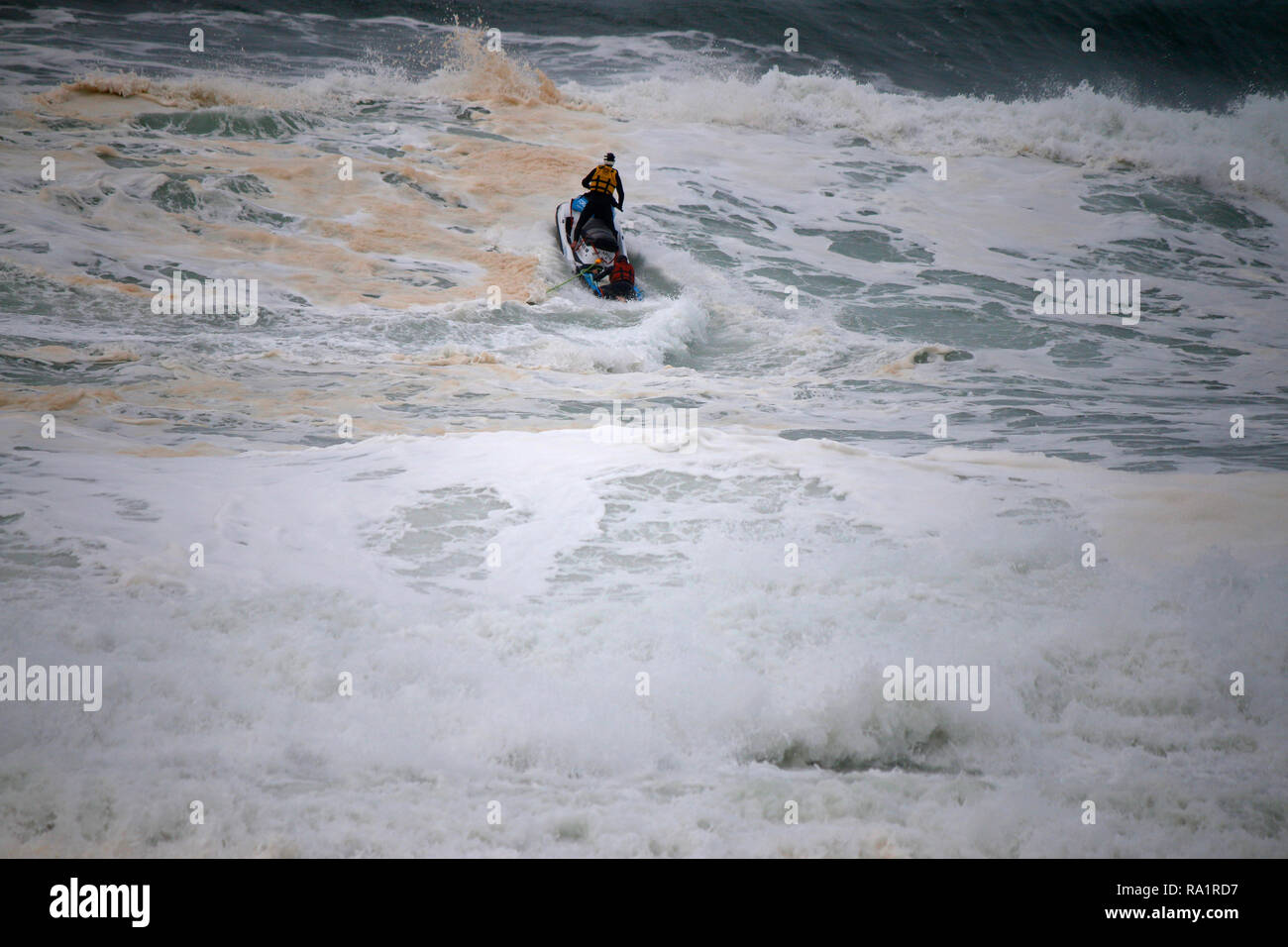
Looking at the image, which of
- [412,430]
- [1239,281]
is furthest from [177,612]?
[1239,281]

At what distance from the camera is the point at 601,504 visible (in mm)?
5781

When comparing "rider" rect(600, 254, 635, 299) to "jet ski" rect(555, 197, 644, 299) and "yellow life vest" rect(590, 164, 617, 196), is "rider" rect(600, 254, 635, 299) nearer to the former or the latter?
→ "jet ski" rect(555, 197, 644, 299)

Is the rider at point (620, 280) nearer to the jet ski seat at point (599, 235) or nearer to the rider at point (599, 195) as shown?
the jet ski seat at point (599, 235)

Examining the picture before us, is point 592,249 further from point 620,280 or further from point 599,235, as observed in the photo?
point 620,280

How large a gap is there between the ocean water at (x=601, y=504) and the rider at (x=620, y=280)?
258mm

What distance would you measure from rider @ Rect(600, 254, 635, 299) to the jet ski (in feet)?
0.13

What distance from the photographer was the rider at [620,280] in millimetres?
12266

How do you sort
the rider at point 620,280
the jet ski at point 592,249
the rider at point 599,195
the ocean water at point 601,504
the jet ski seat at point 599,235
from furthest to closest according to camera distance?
1. the rider at point 599,195
2. the jet ski seat at point 599,235
3. the jet ski at point 592,249
4. the rider at point 620,280
5. the ocean water at point 601,504

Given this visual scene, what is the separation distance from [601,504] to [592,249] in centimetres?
760

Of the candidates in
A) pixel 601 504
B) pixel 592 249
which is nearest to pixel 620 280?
pixel 592 249

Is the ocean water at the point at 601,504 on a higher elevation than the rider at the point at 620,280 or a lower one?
lower

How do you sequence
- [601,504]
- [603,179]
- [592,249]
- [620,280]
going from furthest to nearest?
[603,179], [592,249], [620,280], [601,504]

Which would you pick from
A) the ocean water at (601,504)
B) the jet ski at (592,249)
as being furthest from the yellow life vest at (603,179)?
the ocean water at (601,504)

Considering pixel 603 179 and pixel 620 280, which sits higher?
pixel 603 179
